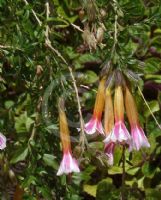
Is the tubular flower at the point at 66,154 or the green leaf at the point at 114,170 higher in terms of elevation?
the tubular flower at the point at 66,154

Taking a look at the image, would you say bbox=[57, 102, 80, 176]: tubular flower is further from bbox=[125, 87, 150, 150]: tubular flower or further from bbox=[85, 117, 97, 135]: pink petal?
bbox=[125, 87, 150, 150]: tubular flower

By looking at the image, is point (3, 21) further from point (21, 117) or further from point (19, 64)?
point (21, 117)

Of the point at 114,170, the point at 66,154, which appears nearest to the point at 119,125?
the point at 66,154

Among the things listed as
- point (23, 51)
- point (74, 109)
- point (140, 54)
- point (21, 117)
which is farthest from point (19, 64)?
point (140, 54)

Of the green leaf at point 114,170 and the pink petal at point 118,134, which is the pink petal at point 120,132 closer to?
the pink petal at point 118,134

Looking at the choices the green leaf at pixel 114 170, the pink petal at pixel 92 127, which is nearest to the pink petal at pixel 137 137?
the pink petal at pixel 92 127

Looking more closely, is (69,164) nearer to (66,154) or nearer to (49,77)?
(66,154)

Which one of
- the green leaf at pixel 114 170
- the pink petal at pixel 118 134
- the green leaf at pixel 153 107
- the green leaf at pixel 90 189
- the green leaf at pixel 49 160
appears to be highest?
the pink petal at pixel 118 134
